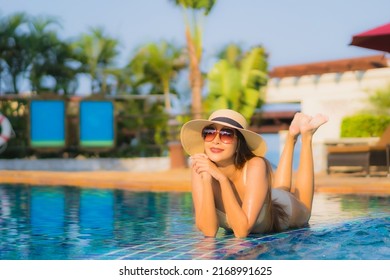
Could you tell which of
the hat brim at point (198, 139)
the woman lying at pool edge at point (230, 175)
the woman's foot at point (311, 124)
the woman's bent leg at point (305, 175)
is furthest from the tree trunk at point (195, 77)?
the hat brim at point (198, 139)

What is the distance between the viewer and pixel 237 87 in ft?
81.4

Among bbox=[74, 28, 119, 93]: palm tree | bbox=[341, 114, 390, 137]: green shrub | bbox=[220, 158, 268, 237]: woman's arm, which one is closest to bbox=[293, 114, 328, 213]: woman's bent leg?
bbox=[220, 158, 268, 237]: woman's arm

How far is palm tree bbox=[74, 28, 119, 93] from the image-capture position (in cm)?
3222

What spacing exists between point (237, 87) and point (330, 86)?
281cm

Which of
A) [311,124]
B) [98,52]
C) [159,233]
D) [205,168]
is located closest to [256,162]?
[205,168]

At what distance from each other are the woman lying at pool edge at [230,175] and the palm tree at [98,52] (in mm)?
26153

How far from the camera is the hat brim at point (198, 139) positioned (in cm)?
578

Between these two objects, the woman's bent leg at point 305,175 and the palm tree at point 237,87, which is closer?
the woman's bent leg at point 305,175

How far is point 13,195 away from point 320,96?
1425 cm

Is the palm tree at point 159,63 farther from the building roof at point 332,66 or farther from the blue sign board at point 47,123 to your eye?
the blue sign board at point 47,123

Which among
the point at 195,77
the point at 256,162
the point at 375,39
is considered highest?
the point at 375,39

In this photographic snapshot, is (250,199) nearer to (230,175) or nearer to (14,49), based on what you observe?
(230,175)

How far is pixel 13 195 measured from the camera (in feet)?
39.6

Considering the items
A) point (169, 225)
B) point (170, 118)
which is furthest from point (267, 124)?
point (169, 225)
